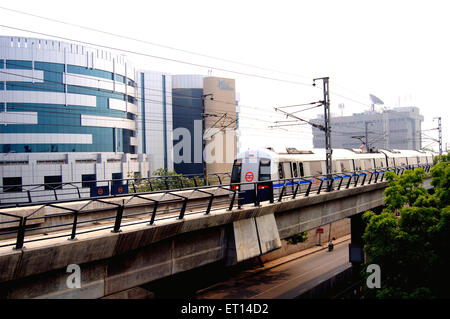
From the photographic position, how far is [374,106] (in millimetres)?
149375

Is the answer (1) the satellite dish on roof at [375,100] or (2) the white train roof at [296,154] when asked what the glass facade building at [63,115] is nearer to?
(2) the white train roof at [296,154]

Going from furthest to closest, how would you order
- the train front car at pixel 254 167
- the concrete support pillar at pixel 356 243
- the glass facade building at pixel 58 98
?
the glass facade building at pixel 58 98
the concrete support pillar at pixel 356 243
the train front car at pixel 254 167

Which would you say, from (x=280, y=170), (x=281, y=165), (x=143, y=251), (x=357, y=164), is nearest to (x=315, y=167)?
(x=281, y=165)

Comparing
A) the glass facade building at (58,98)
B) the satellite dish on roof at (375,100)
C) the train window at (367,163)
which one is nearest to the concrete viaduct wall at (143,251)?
the train window at (367,163)

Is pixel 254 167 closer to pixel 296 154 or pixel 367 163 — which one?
pixel 296 154

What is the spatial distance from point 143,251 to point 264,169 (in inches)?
455

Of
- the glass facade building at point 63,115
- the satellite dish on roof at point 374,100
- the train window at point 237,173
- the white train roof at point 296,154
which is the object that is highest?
the satellite dish on roof at point 374,100

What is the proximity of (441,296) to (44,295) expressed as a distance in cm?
1313

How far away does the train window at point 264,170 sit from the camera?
20494 mm

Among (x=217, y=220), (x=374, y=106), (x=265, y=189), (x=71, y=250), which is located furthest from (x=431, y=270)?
(x=374, y=106)

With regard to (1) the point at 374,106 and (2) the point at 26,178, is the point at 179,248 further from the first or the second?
(1) the point at 374,106

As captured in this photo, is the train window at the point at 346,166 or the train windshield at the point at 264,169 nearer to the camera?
the train windshield at the point at 264,169

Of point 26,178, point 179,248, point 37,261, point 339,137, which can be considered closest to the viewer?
point 37,261

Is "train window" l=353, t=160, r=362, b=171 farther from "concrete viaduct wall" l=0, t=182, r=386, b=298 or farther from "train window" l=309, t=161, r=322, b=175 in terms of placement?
"concrete viaduct wall" l=0, t=182, r=386, b=298
